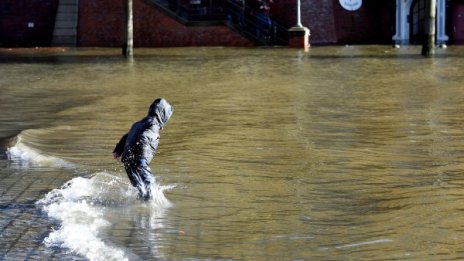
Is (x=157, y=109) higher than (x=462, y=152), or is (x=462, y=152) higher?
(x=157, y=109)

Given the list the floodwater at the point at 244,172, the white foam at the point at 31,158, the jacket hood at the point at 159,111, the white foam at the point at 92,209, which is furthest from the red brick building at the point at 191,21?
the jacket hood at the point at 159,111

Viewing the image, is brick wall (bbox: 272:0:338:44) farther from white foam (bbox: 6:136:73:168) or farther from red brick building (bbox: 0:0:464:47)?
white foam (bbox: 6:136:73:168)

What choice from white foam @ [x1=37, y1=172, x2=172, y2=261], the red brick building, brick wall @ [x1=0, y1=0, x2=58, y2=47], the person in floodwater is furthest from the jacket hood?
brick wall @ [x1=0, y1=0, x2=58, y2=47]

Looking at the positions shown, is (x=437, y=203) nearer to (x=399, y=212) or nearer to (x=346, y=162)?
(x=399, y=212)

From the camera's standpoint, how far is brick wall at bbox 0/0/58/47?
134 feet

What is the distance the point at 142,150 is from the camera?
8391 millimetres

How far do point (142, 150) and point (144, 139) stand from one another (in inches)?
4.7

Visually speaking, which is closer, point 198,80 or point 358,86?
point 358,86

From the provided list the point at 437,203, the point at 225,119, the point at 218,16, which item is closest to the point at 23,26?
the point at 218,16

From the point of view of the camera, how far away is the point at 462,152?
10578 millimetres

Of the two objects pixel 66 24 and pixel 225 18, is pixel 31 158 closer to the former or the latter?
pixel 225 18

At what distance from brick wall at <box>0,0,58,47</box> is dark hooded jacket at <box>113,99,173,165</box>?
33.2 metres

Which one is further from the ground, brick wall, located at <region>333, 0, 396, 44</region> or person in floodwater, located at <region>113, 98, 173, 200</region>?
brick wall, located at <region>333, 0, 396, 44</region>

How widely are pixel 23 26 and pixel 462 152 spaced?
109 feet
